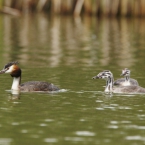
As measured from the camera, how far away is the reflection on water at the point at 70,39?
2552cm

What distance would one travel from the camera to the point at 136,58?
84.4 ft

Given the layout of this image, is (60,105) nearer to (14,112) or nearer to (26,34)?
(14,112)

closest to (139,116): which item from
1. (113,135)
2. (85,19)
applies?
(113,135)

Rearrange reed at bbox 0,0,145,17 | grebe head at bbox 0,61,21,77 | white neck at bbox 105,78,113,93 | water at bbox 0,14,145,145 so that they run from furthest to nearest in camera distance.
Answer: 1. reed at bbox 0,0,145,17
2. grebe head at bbox 0,61,21,77
3. white neck at bbox 105,78,113,93
4. water at bbox 0,14,145,145

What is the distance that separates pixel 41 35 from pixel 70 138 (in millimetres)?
24359

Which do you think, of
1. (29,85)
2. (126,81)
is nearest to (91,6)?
(126,81)

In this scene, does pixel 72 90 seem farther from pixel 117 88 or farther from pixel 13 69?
pixel 13 69

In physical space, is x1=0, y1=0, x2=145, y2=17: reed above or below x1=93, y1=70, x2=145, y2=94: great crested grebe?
above

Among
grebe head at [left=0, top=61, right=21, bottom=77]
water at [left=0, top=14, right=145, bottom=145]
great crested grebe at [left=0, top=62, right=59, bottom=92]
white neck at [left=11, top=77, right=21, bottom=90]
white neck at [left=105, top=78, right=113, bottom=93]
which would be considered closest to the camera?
water at [left=0, top=14, right=145, bottom=145]

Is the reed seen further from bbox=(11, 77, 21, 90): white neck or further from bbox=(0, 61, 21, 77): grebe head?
bbox=(11, 77, 21, 90): white neck

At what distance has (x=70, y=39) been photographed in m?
34.1

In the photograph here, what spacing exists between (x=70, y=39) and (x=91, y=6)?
8935 mm

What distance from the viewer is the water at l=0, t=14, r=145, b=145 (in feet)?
40.4

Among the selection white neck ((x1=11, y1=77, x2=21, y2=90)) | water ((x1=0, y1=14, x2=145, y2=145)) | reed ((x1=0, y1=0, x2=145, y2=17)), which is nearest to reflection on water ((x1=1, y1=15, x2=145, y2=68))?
water ((x1=0, y1=14, x2=145, y2=145))
